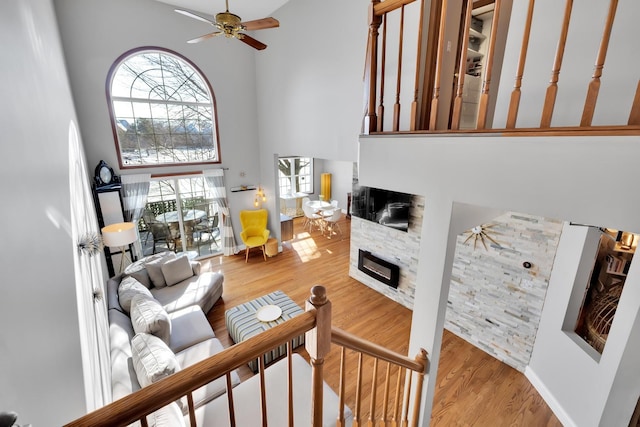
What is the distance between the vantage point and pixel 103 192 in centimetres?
450

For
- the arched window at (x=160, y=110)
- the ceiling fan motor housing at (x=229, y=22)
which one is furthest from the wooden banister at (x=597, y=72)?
the arched window at (x=160, y=110)

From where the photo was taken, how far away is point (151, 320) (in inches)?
113

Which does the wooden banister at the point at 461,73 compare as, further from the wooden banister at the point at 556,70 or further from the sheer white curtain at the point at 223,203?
the sheer white curtain at the point at 223,203

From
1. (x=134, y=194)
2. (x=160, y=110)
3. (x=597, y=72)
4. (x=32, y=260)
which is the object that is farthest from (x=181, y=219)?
(x=597, y=72)

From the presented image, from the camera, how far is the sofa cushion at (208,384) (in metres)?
→ 2.51

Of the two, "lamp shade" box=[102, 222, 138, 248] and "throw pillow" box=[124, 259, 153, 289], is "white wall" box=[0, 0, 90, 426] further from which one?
"throw pillow" box=[124, 259, 153, 289]

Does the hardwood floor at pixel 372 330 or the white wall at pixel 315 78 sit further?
the white wall at pixel 315 78

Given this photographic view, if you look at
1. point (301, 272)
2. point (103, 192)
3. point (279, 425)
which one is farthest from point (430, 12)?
point (103, 192)

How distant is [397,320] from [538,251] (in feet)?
7.09

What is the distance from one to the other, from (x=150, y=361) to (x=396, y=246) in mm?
3646

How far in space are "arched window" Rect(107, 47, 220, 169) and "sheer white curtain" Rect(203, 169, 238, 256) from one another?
0.33m

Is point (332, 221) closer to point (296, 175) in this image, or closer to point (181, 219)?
point (296, 175)

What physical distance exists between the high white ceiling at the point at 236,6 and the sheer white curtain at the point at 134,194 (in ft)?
10.5

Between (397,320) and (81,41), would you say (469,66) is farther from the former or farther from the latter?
(81,41)
